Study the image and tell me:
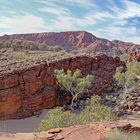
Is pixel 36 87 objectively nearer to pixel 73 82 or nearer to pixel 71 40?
pixel 73 82

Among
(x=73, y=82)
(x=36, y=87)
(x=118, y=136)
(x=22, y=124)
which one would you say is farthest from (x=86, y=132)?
(x=36, y=87)

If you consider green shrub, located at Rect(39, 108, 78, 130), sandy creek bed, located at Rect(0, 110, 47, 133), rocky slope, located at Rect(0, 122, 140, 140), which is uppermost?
rocky slope, located at Rect(0, 122, 140, 140)

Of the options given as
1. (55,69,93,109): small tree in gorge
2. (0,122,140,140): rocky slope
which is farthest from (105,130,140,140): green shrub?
(55,69,93,109): small tree in gorge

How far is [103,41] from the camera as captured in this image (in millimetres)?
148375

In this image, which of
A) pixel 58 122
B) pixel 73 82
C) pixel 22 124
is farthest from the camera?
pixel 73 82

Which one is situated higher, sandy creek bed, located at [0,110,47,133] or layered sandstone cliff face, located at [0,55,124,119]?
layered sandstone cliff face, located at [0,55,124,119]

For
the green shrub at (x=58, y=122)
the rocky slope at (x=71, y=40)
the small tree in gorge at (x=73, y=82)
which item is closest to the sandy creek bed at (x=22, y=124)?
the small tree in gorge at (x=73, y=82)

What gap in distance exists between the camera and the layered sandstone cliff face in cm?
3697

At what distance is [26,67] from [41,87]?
2.56m

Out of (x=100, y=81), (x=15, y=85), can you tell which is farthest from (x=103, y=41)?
(x=15, y=85)

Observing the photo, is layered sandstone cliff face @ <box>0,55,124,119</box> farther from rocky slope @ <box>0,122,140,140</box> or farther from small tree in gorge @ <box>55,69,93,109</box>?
rocky slope @ <box>0,122,140,140</box>

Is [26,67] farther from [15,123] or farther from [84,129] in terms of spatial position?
[84,129]

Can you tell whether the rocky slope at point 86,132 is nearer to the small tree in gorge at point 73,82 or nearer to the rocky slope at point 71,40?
the small tree in gorge at point 73,82

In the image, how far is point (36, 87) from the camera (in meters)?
39.9
